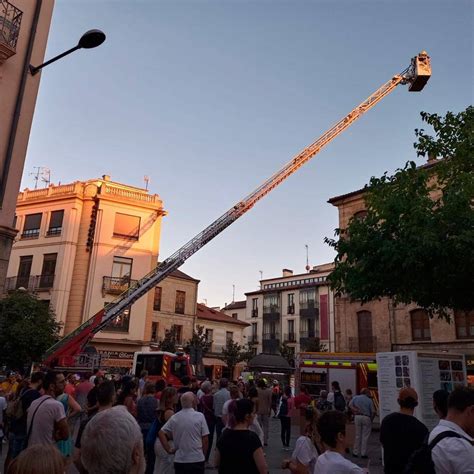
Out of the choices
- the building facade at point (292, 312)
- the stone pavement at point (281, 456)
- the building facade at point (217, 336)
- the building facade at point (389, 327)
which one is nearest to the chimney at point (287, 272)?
the building facade at point (292, 312)

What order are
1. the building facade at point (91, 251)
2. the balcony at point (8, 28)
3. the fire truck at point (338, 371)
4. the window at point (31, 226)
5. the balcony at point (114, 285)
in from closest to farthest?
the balcony at point (8, 28), the fire truck at point (338, 371), the building facade at point (91, 251), the balcony at point (114, 285), the window at point (31, 226)

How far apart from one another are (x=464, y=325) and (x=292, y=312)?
31939 mm

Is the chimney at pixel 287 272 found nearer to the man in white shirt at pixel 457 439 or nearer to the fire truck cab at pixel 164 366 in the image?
the fire truck cab at pixel 164 366

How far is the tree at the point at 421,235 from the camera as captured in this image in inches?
446

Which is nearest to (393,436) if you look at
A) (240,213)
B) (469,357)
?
(240,213)

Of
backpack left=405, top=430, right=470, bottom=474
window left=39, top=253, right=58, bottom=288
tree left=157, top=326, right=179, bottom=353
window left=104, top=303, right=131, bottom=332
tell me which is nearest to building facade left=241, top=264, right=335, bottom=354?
tree left=157, top=326, right=179, bottom=353

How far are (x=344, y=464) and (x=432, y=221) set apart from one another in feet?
30.4

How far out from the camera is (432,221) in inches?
449

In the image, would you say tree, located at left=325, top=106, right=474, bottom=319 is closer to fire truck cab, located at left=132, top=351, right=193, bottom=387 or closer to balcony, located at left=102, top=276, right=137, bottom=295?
fire truck cab, located at left=132, top=351, right=193, bottom=387

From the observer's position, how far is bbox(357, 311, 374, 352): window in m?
29.2

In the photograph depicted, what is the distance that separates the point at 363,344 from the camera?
1163 inches

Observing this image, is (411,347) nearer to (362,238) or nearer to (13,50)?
(362,238)

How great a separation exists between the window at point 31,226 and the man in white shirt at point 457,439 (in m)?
33.5

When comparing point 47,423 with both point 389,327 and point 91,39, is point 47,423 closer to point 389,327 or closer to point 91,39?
point 91,39
